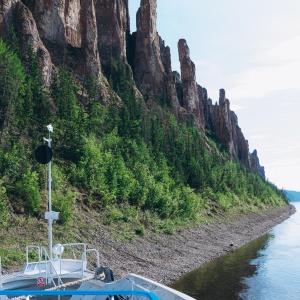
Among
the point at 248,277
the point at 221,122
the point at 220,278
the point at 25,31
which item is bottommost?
the point at 248,277

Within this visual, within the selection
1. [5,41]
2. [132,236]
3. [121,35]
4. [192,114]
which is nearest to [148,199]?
[132,236]

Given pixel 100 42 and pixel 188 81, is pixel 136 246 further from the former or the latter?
pixel 188 81

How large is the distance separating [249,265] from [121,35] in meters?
65.6

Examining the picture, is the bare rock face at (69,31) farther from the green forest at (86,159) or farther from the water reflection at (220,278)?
the water reflection at (220,278)

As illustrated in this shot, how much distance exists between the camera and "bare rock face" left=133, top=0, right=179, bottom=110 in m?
91.8

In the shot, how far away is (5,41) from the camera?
4778 cm

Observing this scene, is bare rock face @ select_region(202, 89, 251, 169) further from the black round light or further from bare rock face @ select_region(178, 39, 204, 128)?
the black round light

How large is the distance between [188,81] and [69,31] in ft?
183

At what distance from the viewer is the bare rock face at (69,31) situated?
58750 millimetres

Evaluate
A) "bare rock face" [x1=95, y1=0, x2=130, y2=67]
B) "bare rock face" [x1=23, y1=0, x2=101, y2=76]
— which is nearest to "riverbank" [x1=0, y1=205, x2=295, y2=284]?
"bare rock face" [x1=23, y1=0, x2=101, y2=76]

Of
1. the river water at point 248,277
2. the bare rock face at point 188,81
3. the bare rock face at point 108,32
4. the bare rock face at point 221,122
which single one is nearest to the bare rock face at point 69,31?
the bare rock face at point 108,32

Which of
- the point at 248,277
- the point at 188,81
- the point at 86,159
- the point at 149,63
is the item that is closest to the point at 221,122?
the point at 188,81

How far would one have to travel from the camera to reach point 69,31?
63.3 m

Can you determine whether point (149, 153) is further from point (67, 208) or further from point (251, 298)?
point (251, 298)
